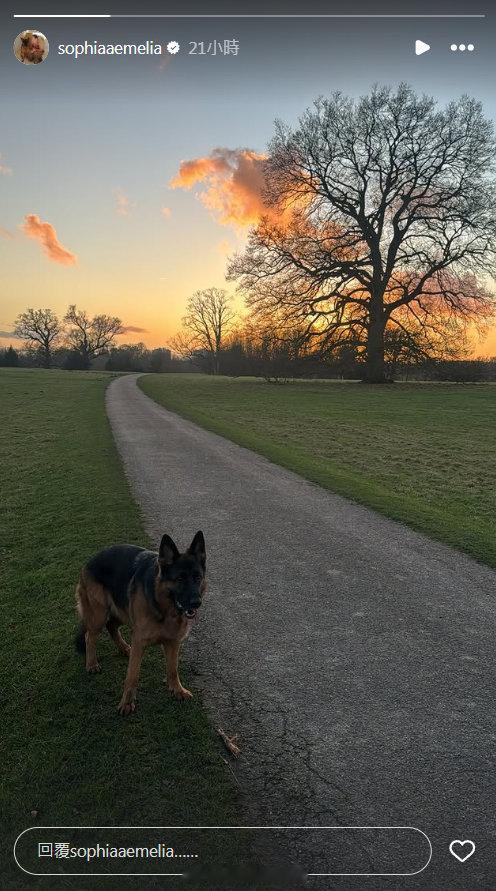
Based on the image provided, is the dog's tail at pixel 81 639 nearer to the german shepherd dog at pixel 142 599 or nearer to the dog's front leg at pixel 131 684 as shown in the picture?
the german shepherd dog at pixel 142 599

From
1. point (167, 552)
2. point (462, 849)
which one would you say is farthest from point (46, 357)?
point (462, 849)

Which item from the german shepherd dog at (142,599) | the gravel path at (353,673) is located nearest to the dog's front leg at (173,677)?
the german shepherd dog at (142,599)

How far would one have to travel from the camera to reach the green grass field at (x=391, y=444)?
36.4 feet

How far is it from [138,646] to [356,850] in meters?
2.12

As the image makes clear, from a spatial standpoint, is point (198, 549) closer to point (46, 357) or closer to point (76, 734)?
point (76, 734)

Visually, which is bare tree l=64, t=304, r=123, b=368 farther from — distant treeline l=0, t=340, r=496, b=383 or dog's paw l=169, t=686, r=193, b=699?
dog's paw l=169, t=686, r=193, b=699

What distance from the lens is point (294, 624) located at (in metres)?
5.84

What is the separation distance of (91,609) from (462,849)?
339 cm

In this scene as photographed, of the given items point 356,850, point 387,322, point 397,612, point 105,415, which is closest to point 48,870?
point 356,850

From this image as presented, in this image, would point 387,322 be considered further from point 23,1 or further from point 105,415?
point 23,1

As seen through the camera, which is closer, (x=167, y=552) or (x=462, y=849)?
(x=462, y=849)

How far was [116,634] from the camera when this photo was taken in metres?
5.09

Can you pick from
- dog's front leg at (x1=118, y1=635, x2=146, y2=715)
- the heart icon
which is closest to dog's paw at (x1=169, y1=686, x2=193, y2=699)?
dog's front leg at (x1=118, y1=635, x2=146, y2=715)

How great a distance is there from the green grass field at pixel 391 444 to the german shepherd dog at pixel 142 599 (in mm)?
5831
